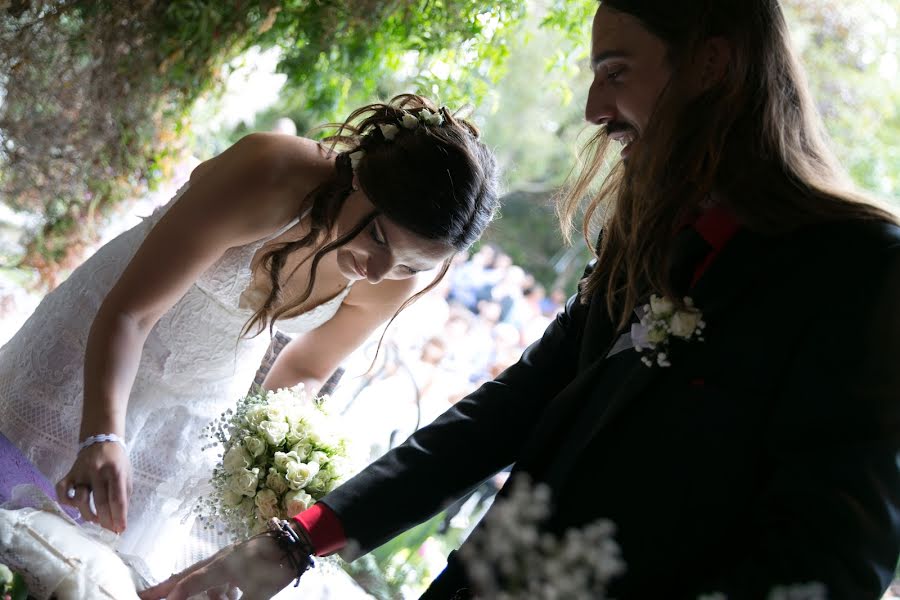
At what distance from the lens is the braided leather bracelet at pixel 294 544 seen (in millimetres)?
1267

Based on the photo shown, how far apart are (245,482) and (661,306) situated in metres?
0.85

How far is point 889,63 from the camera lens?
564 centimetres

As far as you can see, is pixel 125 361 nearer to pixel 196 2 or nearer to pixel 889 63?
pixel 196 2

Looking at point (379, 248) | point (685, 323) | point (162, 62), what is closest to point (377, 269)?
Answer: point (379, 248)

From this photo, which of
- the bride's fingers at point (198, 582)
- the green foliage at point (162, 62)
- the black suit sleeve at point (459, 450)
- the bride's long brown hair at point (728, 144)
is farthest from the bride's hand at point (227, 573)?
the green foliage at point (162, 62)

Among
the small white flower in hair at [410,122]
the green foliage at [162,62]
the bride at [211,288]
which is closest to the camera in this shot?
the bride at [211,288]

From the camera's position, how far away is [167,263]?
5.57ft

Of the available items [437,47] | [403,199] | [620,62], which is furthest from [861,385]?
[437,47]

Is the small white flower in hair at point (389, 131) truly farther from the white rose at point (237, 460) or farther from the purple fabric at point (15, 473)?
the purple fabric at point (15, 473)

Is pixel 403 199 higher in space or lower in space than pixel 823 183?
lower

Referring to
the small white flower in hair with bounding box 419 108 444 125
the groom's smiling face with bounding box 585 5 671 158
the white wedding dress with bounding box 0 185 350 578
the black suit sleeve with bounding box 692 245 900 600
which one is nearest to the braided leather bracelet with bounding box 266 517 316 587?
the black suit sleeve with bounding box 692 245 900 600

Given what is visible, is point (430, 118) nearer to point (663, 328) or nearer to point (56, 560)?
point (663, 328)

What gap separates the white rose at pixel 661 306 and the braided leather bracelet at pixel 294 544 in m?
0.61

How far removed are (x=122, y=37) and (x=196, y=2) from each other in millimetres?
335
